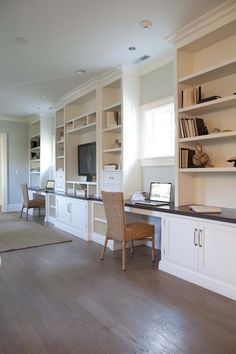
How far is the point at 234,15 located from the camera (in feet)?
9.14

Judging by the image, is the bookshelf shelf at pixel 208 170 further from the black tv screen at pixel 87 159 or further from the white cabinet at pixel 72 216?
the black tv screen at pixel 87 159

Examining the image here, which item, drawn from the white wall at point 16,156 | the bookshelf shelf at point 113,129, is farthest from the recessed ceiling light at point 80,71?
the white wall at point 16,156

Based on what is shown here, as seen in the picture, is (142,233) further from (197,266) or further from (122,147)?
(122,147)

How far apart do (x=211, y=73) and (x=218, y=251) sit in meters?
1.88

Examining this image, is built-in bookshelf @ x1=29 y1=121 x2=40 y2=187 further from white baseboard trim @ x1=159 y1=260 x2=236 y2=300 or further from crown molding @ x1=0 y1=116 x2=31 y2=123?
white baseboard trim @ x1=159 y1=260 x2=236 y2=300

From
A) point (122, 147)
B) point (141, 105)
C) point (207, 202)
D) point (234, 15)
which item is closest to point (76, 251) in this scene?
point (122, 147)

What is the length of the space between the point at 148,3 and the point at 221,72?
1.05 metres

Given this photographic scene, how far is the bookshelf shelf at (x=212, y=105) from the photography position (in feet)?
9.54

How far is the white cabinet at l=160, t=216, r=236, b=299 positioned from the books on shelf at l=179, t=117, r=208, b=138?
0.99m

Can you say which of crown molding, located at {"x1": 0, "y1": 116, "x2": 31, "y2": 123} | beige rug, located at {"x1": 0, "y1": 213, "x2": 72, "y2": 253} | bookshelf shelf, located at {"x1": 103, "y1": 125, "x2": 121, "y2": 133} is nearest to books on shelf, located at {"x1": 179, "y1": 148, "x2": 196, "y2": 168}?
bookshelf shelf, located at {"x1": 103, "y1": 125, "x2": 121, "y2": 133}

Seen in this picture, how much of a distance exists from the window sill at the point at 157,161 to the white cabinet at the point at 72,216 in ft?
3.82

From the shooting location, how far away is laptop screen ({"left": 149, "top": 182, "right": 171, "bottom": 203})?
391 centimetres

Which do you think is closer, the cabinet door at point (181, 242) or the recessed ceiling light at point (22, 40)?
the cabinet door at point (181, 242)

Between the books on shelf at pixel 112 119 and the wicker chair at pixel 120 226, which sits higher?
the books on shelf at pixel 112 119
